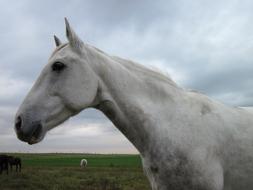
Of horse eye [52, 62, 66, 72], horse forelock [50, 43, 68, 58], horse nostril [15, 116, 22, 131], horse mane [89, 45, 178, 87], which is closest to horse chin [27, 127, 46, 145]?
horse nostril [15, 116, 22, 131]

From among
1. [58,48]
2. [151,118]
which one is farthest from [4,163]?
[151,118]

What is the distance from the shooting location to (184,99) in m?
4.65

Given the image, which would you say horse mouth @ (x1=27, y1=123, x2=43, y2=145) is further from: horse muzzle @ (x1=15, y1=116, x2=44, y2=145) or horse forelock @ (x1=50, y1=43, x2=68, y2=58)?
horse forelock @ (x1=50, y1=43, x2=68, y2=58)

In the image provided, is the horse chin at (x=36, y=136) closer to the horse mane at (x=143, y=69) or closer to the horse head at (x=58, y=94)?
the horse head at (x=58, y=94)

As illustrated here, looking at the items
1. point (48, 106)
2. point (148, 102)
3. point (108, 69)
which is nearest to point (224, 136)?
point (148, 102)

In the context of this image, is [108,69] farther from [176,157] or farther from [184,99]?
[176,157]

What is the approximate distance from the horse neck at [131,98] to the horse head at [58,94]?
0.54ft

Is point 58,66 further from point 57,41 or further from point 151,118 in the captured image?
point 151,118

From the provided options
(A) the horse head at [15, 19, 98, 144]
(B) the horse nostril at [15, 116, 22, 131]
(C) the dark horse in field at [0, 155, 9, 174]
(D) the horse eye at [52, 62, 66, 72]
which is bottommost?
(C) the dark horse in field at [0, 155, 9, 174]

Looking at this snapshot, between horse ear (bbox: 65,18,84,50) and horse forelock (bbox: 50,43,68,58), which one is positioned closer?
horse ear (bbox: 65,18,84,50)

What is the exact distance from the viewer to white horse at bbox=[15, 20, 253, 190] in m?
4.13

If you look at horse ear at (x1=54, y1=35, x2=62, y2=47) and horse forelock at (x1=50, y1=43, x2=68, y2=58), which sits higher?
horse ear at (x1=54, y1=35, x2=62, y2=47)

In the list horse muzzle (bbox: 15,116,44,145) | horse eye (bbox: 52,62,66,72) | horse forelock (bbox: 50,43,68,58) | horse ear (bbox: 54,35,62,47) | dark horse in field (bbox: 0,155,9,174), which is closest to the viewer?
horse muzzle (bbox: 15,116,44,145)

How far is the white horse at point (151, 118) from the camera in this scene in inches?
163
